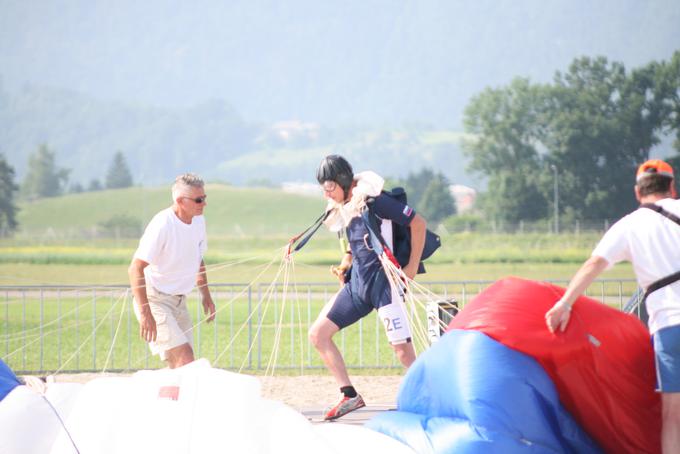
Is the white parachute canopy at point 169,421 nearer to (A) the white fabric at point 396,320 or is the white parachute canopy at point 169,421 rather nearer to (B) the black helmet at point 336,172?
(A) the white fabric at point 396,320

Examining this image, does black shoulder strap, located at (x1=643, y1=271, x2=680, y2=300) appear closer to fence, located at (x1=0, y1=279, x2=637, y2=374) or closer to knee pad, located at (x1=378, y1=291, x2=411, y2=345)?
knee pad, located at (x1=378, y1=291, x2=411, y2=345)

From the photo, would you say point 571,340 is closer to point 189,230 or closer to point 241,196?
point 189,230

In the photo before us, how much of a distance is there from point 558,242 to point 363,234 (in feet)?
163

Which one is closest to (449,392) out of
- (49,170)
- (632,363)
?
(632,363)

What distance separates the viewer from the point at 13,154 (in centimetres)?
17562

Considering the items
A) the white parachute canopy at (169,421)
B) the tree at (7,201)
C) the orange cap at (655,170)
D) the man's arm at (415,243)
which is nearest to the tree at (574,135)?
the tree at (7,201)

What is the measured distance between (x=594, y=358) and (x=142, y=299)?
133 inches

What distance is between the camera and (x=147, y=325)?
6539 mm

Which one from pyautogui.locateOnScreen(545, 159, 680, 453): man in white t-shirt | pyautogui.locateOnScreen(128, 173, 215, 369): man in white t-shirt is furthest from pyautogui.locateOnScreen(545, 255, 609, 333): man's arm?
pyautogui.locateOnScreen(128, 173, 215, 369): man in white t-shirt

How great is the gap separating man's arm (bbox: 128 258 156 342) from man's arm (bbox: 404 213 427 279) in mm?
1836

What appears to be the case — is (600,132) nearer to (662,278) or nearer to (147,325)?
(147,325)

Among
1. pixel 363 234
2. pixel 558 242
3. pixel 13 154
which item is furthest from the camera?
pixel 13 154

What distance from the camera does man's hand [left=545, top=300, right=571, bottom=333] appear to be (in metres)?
4.48

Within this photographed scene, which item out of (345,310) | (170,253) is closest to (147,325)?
(170,253)
